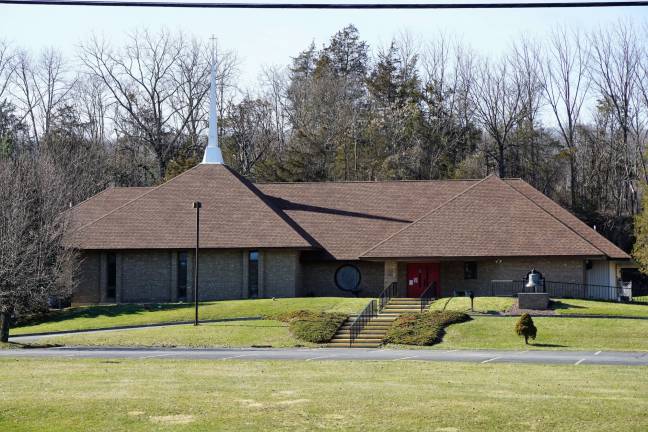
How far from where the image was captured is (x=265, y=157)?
8738cm

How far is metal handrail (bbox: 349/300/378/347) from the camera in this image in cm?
4289

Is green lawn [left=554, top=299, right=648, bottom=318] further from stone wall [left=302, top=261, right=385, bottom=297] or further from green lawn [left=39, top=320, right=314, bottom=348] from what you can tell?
green lawn [left=39, top=320, right=314, bottom=348]

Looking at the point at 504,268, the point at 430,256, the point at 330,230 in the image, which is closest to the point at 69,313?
the point at 330,230

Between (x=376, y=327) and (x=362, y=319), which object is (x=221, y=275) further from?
(x=376, y=327)

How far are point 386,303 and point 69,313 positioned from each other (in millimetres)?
16798

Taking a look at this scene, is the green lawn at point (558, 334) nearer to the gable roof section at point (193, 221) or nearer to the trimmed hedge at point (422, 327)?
the trimmed hedge at point (422, 327)

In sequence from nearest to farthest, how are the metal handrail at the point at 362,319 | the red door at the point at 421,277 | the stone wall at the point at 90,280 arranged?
the metal handrail at the point at 362,319 < the red door at the point at 421,277 < the stone wall at the point at 90,280

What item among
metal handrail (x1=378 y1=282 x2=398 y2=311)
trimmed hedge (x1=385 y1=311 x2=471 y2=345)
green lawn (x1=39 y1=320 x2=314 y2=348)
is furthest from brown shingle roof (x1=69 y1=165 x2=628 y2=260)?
green lawn (x1=39 y1=320 x2=314 y2=348)

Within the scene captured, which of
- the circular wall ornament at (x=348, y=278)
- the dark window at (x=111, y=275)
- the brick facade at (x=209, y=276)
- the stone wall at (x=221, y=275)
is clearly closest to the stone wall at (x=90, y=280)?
the brick facade at (x=209, y=276)

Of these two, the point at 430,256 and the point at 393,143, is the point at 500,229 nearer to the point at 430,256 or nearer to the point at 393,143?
the point at 430,256

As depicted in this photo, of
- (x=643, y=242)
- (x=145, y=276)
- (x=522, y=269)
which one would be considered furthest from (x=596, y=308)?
(x=145, y=276)

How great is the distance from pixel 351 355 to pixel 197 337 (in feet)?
31.4

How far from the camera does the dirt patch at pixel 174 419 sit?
1798 cm

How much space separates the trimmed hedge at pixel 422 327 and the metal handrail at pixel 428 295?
284cm
